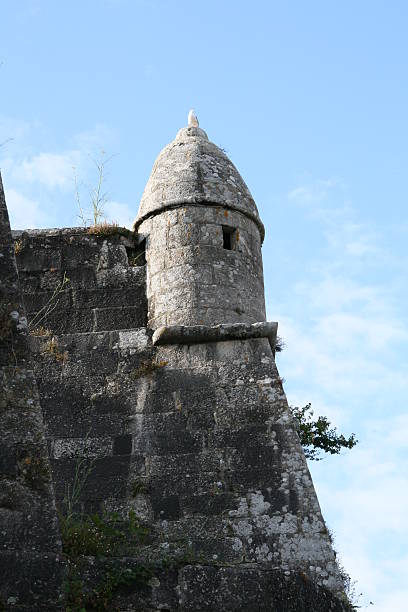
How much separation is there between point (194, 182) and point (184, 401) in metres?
2.20

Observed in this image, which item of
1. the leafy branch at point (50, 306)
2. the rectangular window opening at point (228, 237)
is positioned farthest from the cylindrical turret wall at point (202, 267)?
the leafy branch at point (50, 306)

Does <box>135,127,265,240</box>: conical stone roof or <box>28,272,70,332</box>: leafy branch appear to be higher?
<box>135,127,265,240</box>: conical stone roof

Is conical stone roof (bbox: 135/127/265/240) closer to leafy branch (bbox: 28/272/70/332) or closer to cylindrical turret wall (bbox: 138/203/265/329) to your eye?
cylindrical turret wall (bbox: 138/203/265/329)

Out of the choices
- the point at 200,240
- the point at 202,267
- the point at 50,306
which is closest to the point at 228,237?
the point at 200,240

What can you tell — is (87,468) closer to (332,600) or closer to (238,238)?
(332,600)

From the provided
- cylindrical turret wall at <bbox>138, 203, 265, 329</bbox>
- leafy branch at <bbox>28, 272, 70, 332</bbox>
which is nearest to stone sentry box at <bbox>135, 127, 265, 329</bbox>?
cylindrical turret wall at <bbox>138, 203, 265, 329</bbox>

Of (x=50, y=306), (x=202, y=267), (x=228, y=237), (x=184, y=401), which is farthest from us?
(x=228, y=237)

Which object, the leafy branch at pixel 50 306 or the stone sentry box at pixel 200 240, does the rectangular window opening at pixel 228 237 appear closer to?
the stone sentry box at pixel 200 240

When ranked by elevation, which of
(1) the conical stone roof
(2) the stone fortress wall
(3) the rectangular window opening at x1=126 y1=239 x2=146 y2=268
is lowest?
(2) the stone fortress wall

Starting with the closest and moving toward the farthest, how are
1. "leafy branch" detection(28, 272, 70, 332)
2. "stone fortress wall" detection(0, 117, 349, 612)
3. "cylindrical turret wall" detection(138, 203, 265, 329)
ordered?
"stone fortress wall" detection(0, 117, 349, 612), "cylindrical turret wall" detection(138, 203, 265, 329), "leafy branch" detection(28, 272, 70, 332)

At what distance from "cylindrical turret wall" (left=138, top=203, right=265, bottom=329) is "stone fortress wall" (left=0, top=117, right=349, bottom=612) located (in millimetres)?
13

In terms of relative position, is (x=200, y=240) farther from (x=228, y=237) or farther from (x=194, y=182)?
(x=194, y=182)

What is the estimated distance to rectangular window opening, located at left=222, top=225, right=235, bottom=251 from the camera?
8016mm

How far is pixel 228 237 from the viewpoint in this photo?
8.10 meters
